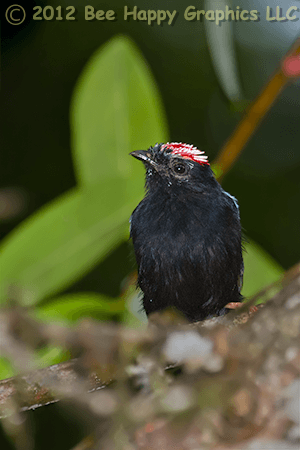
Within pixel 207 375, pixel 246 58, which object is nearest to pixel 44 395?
pixel 207 375

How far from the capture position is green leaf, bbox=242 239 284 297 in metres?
1.29

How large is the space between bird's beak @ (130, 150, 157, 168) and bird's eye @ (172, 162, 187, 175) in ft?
0.19

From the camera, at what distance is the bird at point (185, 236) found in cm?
132

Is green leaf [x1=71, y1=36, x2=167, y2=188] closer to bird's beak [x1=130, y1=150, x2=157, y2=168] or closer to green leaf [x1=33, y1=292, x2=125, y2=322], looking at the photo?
bird's beak [x1=130, y1=150, x2=157, y2=168]

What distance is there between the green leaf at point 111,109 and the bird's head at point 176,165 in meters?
0.06

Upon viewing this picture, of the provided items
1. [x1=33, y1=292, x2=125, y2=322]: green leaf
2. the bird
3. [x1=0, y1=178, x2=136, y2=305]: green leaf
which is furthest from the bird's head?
[x1=33, y1=292, x2=125, y2=322]: green leaf

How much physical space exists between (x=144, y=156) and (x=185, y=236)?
0.87 ft

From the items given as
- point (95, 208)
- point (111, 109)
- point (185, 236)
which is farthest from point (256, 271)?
point (111, 109)

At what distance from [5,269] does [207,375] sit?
74cm

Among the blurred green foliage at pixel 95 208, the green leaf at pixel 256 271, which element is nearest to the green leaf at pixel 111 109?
the blurred green foliage at pixel 95 208

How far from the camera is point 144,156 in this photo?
138 cm

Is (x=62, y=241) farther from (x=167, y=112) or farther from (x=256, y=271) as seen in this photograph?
(x=167, y=112)

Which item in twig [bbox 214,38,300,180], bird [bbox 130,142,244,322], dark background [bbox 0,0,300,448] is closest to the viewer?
twig [bbox 214,38,300,180]

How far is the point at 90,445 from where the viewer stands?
64cm
